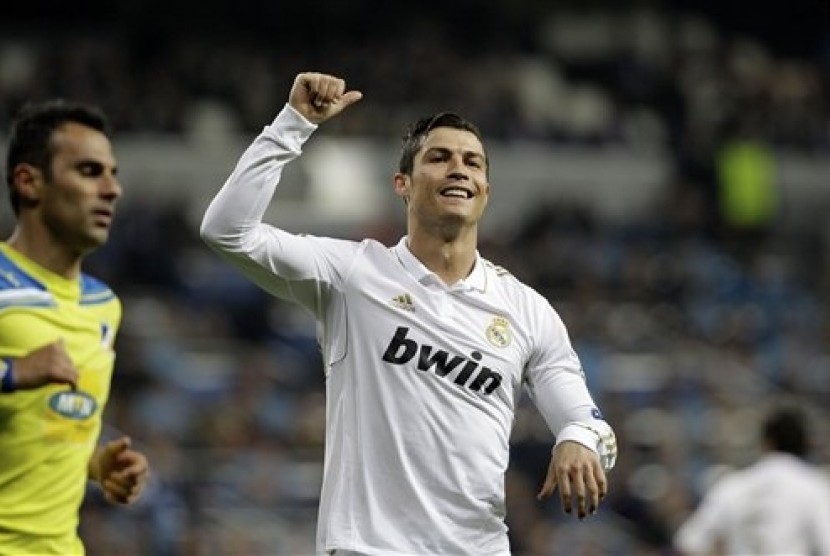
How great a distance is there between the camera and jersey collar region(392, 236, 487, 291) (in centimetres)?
540

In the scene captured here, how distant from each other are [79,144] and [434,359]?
Answer: 1.45 metres

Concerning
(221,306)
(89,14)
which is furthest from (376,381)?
(89,14)

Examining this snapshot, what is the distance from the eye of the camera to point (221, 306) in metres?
16.0

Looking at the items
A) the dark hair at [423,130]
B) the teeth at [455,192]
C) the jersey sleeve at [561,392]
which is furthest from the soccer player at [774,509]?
the teeth at [455,192]

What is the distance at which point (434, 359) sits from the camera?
5.24m

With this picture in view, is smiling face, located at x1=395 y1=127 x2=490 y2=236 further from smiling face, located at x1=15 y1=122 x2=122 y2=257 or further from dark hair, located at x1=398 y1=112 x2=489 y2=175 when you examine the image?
smiling face, located at x1=15 y1=122 x2=122 y2=257

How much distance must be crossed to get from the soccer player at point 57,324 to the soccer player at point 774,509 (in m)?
3.99

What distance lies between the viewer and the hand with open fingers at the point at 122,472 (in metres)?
5.80

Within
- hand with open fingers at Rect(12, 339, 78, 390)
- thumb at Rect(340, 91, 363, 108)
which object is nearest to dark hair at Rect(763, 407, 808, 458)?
thumb at Rect(340, 91, 363, 108)

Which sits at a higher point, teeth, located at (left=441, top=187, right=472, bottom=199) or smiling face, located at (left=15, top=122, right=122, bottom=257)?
teeth, located at (left=441, top=187, right=472, bottom=199)

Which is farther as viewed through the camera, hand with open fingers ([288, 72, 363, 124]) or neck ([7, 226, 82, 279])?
neck ([7, 226, 82, 279])

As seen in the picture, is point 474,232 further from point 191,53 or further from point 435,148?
point 191,53

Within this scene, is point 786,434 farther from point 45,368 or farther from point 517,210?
point 517,210

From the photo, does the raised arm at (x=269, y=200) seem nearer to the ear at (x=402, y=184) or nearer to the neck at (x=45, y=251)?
the ear at (x=402, y=184)
